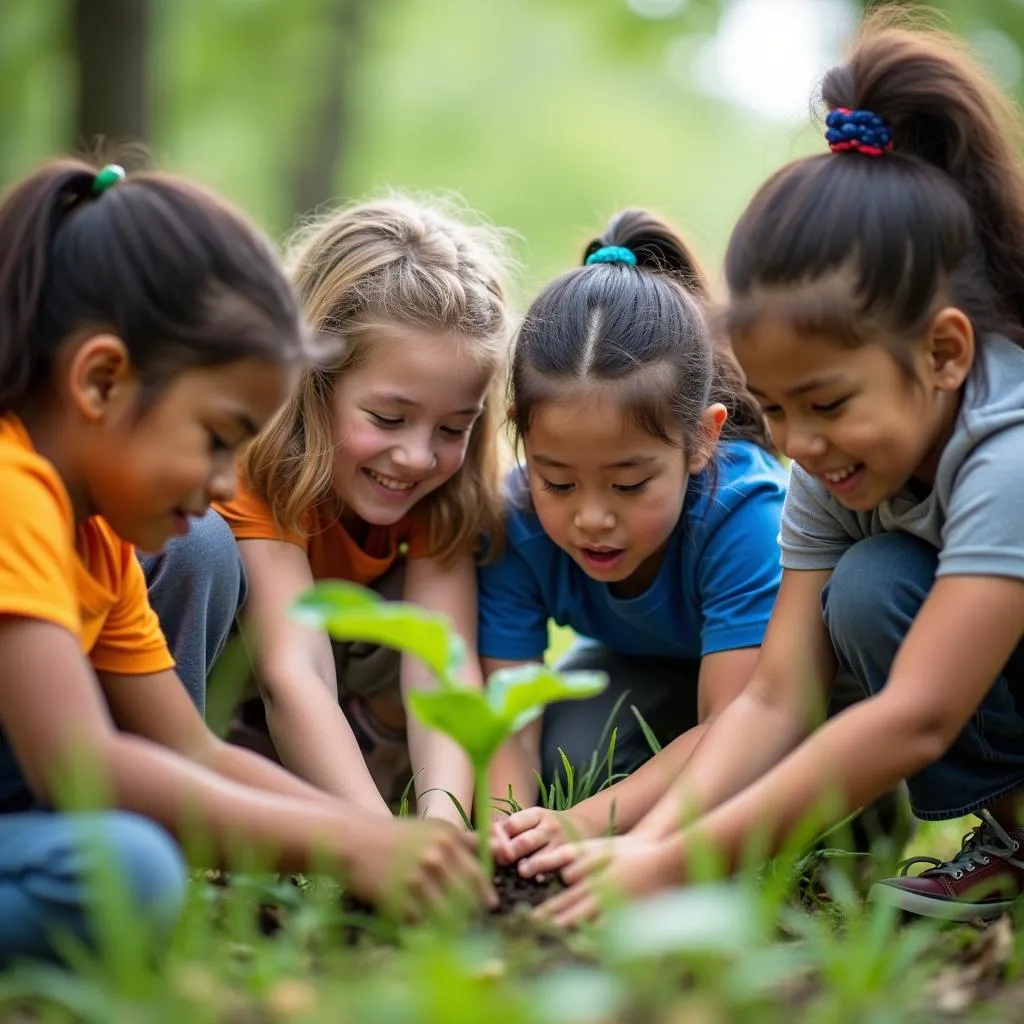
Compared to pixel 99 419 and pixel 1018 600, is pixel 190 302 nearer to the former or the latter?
pixel 99 419

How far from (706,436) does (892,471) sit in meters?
0.64

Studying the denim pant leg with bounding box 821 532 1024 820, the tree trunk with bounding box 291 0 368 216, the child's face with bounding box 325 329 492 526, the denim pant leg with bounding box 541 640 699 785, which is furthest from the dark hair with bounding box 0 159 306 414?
the tree trunk with bounding box 291 0 368 216

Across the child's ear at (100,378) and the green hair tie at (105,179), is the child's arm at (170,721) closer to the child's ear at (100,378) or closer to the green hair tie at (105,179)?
the child's ear at (100,378)

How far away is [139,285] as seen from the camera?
183cm

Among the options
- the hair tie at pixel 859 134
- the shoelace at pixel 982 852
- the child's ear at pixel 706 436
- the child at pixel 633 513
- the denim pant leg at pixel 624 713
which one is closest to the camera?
the hair tie at pixel 859 134

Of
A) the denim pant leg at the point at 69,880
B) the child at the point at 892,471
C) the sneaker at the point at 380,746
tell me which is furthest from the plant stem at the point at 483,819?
the sneaker at the point at 380,746

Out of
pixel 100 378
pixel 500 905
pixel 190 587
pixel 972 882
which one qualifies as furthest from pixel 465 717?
pixel 972 882

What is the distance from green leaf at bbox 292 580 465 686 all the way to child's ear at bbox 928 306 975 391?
0.86m

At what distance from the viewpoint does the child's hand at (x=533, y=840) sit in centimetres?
195

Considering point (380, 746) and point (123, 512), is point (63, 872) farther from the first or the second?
point (380, 746)

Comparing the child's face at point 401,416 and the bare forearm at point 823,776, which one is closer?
the bare forearm at point 823,776

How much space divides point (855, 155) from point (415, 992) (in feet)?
4.77

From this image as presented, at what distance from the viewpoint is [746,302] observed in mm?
2043

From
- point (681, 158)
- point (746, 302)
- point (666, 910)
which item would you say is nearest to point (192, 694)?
point (746, 302)
